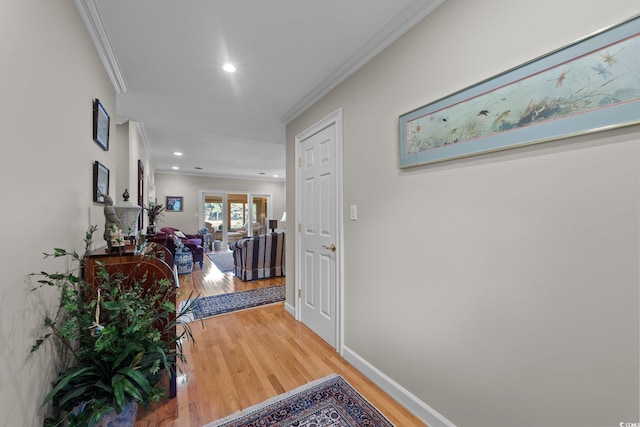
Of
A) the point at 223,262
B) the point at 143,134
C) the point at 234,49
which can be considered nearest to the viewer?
the point at 234,49

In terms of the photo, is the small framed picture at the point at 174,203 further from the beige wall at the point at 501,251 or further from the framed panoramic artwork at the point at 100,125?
the beige wall at the point at 501,251

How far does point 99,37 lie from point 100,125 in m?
0.57

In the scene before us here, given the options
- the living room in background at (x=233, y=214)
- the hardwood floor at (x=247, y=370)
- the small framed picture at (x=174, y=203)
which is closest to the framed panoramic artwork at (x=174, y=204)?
the small framed picture at (x=174, y=203)

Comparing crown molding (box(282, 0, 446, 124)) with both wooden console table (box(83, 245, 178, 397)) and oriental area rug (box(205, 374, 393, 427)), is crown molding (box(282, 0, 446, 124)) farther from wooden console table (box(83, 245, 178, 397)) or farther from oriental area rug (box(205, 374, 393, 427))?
oriental area rug (box(205, 374, 393, 427))

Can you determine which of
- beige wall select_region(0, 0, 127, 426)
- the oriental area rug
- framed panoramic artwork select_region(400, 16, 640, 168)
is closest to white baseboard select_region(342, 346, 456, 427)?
the oriental area rug

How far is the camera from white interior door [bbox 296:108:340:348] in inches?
88.9

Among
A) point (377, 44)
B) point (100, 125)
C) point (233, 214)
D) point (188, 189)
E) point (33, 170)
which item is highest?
point (377, 44)

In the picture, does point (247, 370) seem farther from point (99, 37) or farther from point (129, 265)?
point (99, 37)

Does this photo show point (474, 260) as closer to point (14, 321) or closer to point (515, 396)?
point (515, 396)

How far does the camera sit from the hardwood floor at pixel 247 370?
5.08 ft

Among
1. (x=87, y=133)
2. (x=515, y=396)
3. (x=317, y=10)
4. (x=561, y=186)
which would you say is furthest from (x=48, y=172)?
(x=515, y=396)

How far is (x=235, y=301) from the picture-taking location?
11.4 feet

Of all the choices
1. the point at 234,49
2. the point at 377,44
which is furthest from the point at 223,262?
the point at 377,44

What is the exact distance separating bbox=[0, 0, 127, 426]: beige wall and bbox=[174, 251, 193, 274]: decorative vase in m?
3.73
